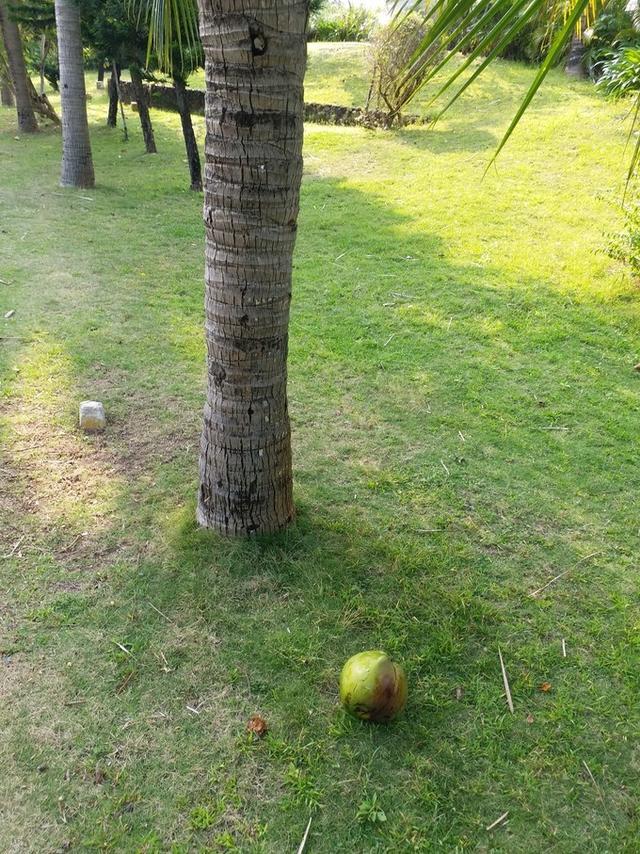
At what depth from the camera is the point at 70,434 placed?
400 centimetres

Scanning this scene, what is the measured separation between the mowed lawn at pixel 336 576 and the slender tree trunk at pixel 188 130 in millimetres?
4201

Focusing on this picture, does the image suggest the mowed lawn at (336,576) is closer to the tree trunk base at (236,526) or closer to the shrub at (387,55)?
the tree trunk base at (236,526)

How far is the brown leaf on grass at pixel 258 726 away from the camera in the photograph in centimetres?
235

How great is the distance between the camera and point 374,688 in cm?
229

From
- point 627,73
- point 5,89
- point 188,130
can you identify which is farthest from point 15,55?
point 627,73

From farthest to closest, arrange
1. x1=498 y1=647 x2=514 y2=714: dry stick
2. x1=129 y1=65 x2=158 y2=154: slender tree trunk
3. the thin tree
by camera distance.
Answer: the thin tree, x1=129 y1=65 x2=158 y2=154: slender tree trunk, x1=498 y1=647 x2=514 y2=714: dry stick

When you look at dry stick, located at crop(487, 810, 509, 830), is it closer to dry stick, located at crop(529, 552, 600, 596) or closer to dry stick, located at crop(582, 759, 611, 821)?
dry stick, located at crop(582, 759, 611, 821)

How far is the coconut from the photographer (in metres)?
2.30

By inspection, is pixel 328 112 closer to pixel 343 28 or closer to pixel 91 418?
pixel 343 28

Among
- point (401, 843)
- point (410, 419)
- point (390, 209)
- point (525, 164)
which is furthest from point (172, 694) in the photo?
point (525, 164)

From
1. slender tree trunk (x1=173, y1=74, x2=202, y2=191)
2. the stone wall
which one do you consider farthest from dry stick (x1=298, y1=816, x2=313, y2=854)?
the stone wall

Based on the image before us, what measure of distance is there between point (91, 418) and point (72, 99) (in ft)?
25.9

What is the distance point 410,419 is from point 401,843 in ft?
9.36

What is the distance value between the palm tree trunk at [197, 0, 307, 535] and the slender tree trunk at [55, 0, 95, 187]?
866 centimetres
